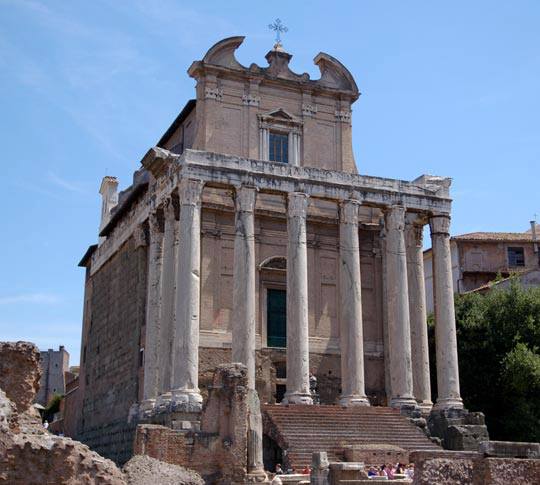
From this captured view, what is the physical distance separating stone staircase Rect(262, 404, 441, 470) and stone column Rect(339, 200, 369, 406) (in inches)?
31.4

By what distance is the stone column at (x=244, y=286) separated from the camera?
23.2 m

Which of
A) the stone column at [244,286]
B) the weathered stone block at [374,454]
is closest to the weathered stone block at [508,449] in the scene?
the weathered stone block at [374,454]

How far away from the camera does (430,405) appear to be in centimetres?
2570

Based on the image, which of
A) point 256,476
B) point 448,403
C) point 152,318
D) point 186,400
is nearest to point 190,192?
point 152,318

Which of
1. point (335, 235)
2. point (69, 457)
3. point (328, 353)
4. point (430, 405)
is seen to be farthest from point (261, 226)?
point (69, 457)

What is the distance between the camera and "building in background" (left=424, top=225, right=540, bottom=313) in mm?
42812

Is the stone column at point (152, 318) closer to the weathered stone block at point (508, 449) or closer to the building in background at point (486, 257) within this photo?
the weathered stone block at point (508, 449)

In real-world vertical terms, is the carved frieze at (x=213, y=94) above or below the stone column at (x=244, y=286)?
above

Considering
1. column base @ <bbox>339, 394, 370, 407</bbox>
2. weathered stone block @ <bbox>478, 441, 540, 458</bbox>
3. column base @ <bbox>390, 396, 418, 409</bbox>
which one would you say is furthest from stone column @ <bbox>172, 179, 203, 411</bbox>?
weathered stone block @ <bbox>478, 441, 540, 458</bbox>

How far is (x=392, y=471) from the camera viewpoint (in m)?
18.4

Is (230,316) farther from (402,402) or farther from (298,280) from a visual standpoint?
(402,402)

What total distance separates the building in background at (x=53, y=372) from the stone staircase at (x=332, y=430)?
173 ft

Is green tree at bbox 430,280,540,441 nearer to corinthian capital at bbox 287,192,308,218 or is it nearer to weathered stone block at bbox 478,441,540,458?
corinthian capital at bbox 287,192,308,218

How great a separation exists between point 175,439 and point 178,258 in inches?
283
